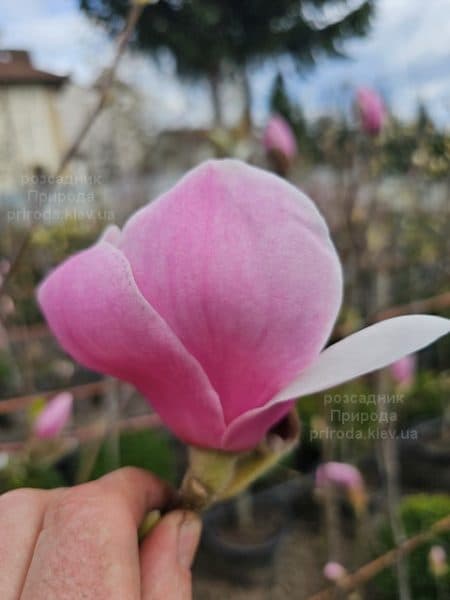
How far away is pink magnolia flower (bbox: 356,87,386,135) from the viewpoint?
1.02m

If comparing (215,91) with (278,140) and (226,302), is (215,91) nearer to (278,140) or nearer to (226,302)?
(278,140)

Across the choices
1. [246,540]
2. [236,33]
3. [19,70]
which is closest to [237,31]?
[236,33]

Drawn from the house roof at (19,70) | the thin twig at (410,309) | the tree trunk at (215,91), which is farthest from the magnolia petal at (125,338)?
the tree trunk at (215,91)

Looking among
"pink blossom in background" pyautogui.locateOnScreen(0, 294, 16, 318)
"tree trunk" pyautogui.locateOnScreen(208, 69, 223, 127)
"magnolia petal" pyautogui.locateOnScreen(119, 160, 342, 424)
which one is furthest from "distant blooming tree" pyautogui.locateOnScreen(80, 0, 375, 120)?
"magnolia petal" pyautogui.locateOnScreen(119, 160, 342, 424)

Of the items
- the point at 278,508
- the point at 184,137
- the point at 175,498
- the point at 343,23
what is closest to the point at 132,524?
the point at 175,498

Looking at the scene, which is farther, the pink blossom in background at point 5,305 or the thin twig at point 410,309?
the pink blossom in background at point 5,305

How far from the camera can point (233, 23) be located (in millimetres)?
5422

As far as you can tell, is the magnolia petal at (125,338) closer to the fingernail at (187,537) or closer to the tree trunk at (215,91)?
the fingernail at (187,537)

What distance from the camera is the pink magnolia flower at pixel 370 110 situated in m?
1.02

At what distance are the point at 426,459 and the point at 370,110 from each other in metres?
1.28

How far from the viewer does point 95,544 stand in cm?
25

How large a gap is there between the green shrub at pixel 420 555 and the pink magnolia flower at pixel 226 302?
88 centimetres

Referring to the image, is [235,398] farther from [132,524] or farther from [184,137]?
[184,137]

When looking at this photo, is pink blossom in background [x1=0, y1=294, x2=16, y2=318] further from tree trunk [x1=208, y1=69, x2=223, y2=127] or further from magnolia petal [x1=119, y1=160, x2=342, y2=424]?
tree trunk [x1=208, y1=69, x2=223, y2=127]
